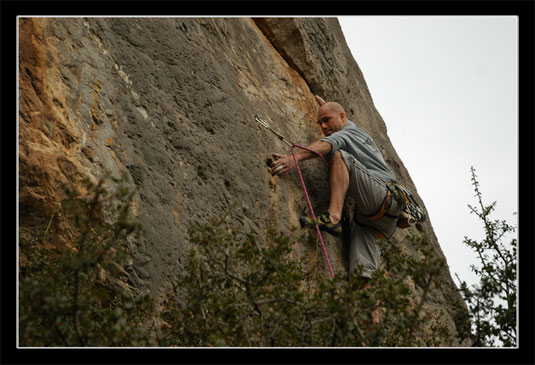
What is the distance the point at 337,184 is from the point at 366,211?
0.44 m

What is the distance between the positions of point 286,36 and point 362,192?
2.43 metres

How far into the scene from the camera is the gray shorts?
554cm

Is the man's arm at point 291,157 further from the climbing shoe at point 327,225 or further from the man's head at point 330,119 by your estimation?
the man's head at point 330,119

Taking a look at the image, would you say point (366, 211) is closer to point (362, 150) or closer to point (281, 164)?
point (362, 150)

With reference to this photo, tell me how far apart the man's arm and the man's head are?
60 centimetres

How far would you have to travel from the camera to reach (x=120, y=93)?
4406 mm

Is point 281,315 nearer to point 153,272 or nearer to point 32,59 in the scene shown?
point 153,272

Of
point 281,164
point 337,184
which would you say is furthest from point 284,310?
point 337,184

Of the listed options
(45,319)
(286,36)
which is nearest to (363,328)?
(45,319)

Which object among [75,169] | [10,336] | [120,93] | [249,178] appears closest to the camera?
[10,336]

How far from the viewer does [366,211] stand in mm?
5641

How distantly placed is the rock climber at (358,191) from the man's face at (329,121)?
0.83 ft

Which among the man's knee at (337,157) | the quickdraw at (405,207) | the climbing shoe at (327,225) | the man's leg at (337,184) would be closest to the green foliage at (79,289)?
the climbing shoe at (327,225)

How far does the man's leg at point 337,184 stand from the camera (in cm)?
537
